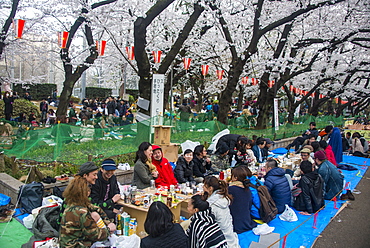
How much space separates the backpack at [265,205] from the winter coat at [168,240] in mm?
2942

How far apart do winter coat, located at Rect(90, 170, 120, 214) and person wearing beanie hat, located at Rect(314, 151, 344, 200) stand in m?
5.09

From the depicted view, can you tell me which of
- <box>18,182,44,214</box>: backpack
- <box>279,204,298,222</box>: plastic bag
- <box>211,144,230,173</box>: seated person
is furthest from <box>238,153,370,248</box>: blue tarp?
<box>18,182,44,214</box>: backpack

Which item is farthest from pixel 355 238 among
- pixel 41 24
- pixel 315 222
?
pixel 41 24

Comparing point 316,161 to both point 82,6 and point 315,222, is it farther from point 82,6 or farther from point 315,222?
point 82,6

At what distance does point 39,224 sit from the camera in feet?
15.3

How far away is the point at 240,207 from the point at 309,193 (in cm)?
224

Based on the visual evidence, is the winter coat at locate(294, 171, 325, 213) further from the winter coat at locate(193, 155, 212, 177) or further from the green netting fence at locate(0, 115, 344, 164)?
the green netting fence at locate(0, 115, 344, 164)

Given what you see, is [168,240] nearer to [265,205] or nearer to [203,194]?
[203,194]

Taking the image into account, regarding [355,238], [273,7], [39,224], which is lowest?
[355,238]

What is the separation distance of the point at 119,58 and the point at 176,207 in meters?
16.2

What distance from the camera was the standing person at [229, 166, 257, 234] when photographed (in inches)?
209

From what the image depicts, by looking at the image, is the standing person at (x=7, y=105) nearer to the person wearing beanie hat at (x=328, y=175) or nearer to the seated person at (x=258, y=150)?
the seated person at (x=258, y=150)

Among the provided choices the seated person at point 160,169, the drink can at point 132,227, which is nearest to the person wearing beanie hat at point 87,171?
the drink can at point 132,227

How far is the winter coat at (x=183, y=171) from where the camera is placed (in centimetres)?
706
